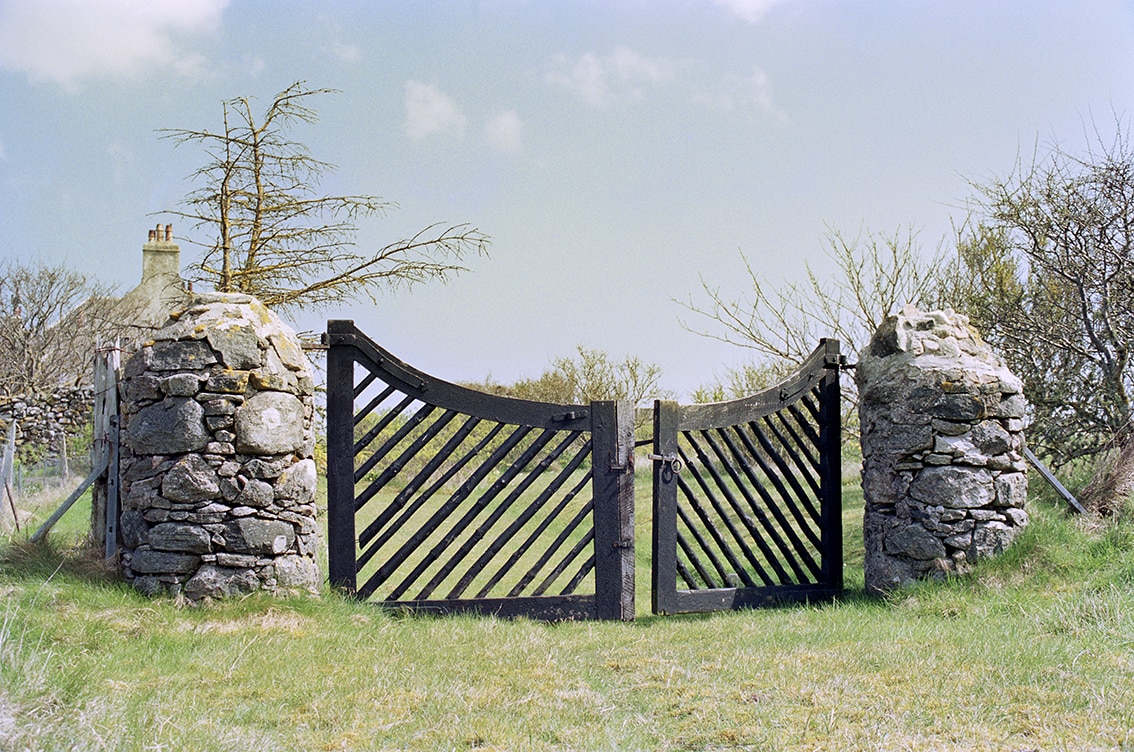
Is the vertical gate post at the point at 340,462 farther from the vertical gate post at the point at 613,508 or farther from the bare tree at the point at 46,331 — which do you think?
the bare tree at the point at 46,331

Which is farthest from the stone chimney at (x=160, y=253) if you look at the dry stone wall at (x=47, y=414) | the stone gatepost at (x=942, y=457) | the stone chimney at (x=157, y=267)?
the stone gatepost at (x=942, y=457)

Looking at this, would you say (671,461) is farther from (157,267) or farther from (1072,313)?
(157,267)

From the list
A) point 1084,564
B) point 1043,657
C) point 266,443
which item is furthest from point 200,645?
point 1084,564

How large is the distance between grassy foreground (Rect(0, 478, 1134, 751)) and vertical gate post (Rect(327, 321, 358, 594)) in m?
0.41

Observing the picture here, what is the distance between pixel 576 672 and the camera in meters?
5.21

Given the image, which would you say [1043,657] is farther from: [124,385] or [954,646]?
[124,385]

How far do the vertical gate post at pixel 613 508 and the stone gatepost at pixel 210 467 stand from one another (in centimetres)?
224

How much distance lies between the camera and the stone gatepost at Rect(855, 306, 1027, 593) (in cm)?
719

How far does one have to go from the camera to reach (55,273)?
79.3 feet

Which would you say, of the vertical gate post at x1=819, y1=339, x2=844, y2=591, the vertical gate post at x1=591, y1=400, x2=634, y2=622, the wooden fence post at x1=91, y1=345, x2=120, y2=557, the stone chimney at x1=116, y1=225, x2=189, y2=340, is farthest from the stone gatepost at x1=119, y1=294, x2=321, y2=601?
the stone chimney at x1=116, y1=225, x2=189, y2=340

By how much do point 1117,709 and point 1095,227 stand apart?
23.9 feet

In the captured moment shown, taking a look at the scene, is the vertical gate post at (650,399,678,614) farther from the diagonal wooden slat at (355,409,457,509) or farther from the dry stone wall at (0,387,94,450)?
the dry stone wall at (0,387,94,450)

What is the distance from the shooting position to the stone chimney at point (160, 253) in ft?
74.7

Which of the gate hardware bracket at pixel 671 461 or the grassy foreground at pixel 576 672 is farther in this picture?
the gate hardware bracket at pixel 671 461
